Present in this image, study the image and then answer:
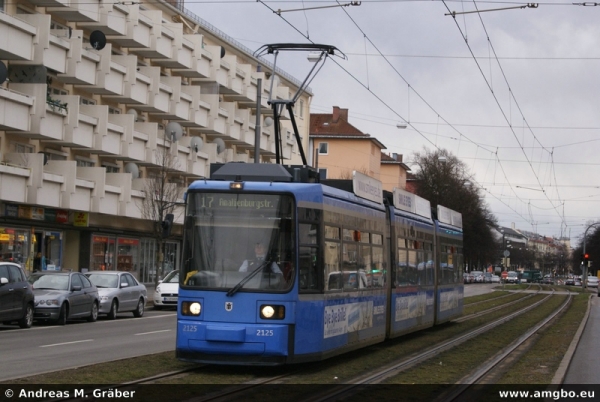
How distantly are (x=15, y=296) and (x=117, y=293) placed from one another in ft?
22.5

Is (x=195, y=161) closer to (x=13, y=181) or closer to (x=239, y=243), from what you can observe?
(x=13, y=181)

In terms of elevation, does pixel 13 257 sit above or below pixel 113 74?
below

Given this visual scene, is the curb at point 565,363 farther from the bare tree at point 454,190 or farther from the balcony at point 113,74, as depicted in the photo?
the bare tree at point 454,190

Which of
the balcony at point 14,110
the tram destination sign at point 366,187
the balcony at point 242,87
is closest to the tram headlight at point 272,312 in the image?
the tram destination sign at point 366,187

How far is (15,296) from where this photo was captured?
2275cm

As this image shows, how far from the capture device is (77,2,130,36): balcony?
46.6 meters

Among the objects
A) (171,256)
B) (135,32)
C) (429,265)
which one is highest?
(135,32)

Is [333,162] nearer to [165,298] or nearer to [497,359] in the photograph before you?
[165,298]

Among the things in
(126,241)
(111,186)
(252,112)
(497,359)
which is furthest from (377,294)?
(252,112)

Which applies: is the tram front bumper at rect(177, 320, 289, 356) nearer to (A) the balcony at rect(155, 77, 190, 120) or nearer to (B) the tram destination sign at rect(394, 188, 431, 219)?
(B) the tram destination sign at rect(394, 188, 431, 219)

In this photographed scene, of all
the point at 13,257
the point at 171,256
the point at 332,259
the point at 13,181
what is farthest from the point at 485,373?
the point at 171,256

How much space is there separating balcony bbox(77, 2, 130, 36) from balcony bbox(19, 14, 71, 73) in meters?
3.74

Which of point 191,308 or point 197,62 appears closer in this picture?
point 191,308

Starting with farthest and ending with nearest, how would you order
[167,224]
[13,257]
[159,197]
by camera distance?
[159,197] < [13,257] < [167,224]
